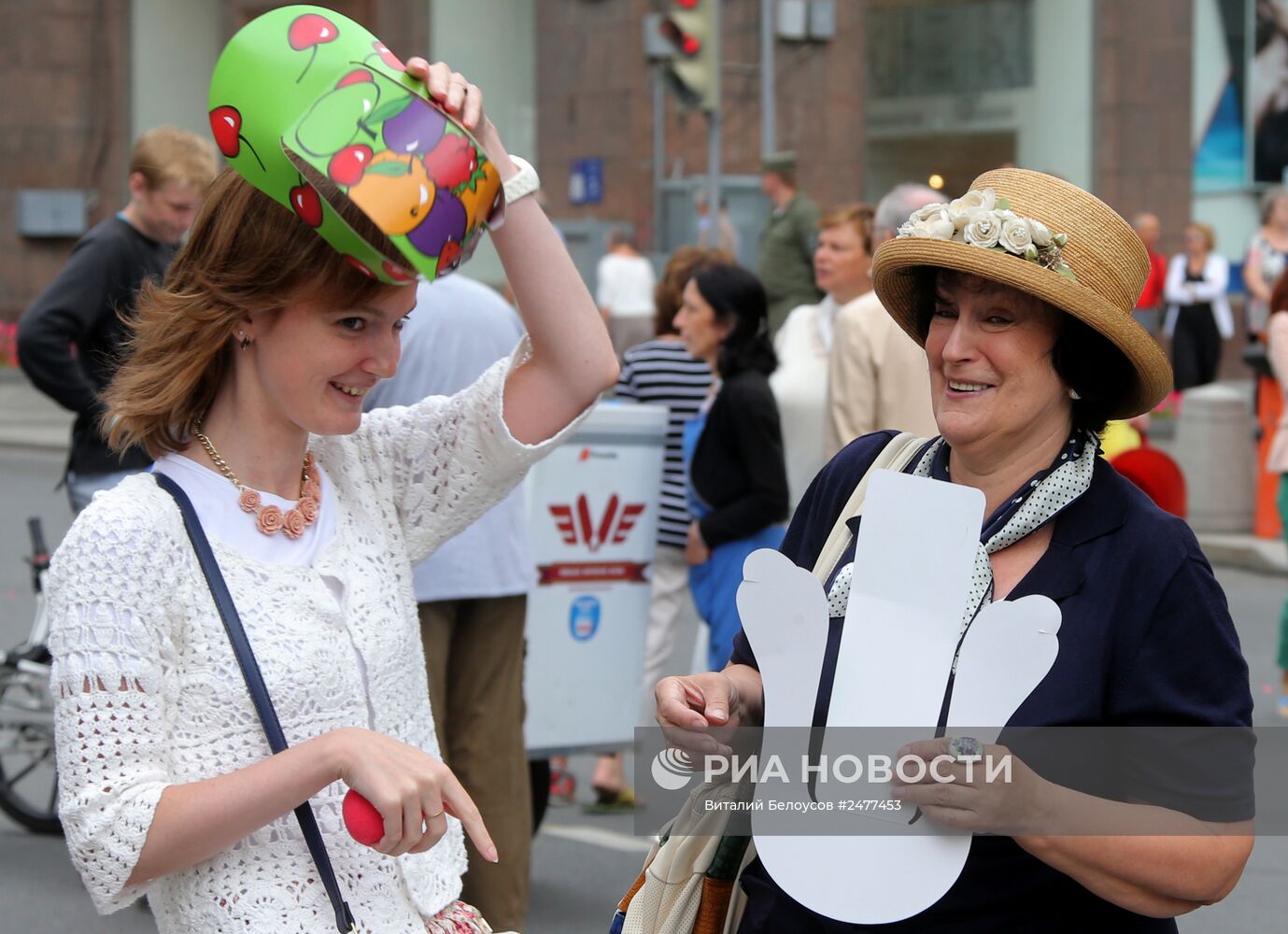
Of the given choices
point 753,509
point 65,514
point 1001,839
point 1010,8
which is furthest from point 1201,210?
point 1001,839

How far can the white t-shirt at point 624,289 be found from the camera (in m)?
17.6

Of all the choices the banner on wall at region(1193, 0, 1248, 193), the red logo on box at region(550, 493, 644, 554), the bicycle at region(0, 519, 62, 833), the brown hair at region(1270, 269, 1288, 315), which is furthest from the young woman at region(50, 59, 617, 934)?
the banner on wall at region(1193, 0, 1248, 193)

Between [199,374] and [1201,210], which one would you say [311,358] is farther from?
[1201,210]

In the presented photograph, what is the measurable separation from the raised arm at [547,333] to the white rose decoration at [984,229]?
56cm

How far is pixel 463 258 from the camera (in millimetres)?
2268

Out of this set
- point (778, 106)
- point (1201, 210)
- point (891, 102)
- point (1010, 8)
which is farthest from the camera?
point (891, 102)

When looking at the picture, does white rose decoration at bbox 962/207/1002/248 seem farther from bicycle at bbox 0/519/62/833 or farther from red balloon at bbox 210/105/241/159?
bicycle at bbox 0/519/62/833

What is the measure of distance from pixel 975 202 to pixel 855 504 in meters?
0.46

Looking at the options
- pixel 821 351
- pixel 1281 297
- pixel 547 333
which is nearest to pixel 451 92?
pixel 547 333

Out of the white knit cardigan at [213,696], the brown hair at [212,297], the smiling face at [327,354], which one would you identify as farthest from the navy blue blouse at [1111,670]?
the brown hair at [212,297]

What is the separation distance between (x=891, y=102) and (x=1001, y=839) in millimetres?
28989

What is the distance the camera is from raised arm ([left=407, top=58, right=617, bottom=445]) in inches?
102

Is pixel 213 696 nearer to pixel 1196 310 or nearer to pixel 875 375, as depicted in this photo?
pixel 875 375

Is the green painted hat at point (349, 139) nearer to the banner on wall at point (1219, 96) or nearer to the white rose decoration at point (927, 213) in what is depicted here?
the white rose decoration at point (927, 213)
